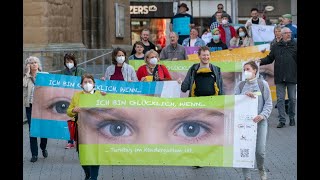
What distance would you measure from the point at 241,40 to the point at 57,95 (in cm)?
782

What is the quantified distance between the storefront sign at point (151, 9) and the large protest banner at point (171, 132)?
90.4 feet

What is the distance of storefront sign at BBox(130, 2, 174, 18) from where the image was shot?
37.4 meters

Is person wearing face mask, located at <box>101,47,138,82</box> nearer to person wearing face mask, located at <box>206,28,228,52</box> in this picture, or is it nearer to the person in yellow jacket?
the person in yellow jacket

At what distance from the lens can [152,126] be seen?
33.1 feet

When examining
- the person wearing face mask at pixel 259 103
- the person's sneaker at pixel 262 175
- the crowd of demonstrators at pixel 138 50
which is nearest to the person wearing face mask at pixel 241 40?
the crowd of demonstrators at pixel 138 50

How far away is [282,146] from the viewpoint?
1338cm

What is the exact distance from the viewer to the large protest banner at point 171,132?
32.6 ft

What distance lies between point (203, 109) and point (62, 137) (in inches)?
129

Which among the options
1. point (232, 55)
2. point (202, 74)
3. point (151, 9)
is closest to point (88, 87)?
point (202, 74)

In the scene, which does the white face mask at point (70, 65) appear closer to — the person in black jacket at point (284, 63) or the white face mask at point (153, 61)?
the white face mask at point (153, 61)

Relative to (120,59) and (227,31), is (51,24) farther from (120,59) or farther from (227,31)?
(120,59)
